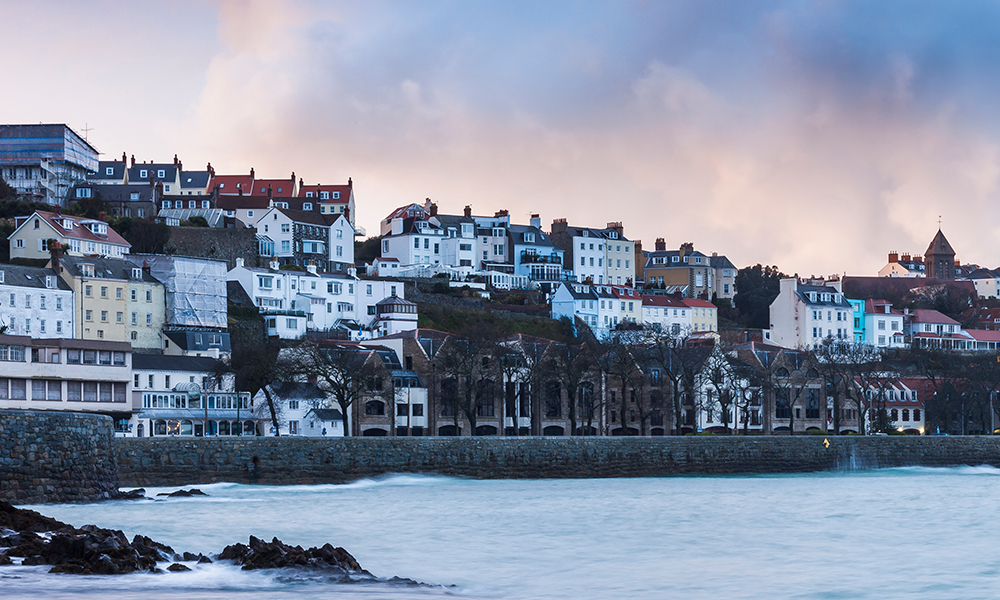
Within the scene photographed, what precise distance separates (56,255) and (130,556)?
195 feet

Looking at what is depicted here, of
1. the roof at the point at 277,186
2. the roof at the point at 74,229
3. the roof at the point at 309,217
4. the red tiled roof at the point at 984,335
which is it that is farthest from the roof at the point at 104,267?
the red tiled roof at the point at 984,335

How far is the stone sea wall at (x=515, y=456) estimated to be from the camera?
1710 inches

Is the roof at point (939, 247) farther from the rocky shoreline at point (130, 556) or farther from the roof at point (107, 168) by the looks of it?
the rocky shoreline at point (130, 556)

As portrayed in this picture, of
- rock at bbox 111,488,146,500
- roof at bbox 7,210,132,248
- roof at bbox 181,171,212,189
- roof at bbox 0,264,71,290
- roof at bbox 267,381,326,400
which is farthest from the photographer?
roof at bbox 181,171,212,189

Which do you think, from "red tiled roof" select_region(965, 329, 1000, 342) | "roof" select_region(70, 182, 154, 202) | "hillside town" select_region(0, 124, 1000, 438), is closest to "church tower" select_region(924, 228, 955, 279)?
"hillside town" select_region(0, 124, 1000, 438)

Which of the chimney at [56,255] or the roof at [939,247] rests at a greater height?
the roof at [939,247]

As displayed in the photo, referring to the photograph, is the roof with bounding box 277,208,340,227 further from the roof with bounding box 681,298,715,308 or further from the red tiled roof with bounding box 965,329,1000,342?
the red tiled roof with bounding box 965,329,1000,342

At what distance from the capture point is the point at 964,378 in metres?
81.9

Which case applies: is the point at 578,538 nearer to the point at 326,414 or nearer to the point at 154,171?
the point at 326,414

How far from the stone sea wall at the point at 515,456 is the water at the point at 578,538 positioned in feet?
3.68

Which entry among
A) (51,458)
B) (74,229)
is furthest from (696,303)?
(51,458)

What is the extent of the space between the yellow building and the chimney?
0.19ft

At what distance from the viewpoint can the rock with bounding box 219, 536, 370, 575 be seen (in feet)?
69.7

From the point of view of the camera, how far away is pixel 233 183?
11812 cm
